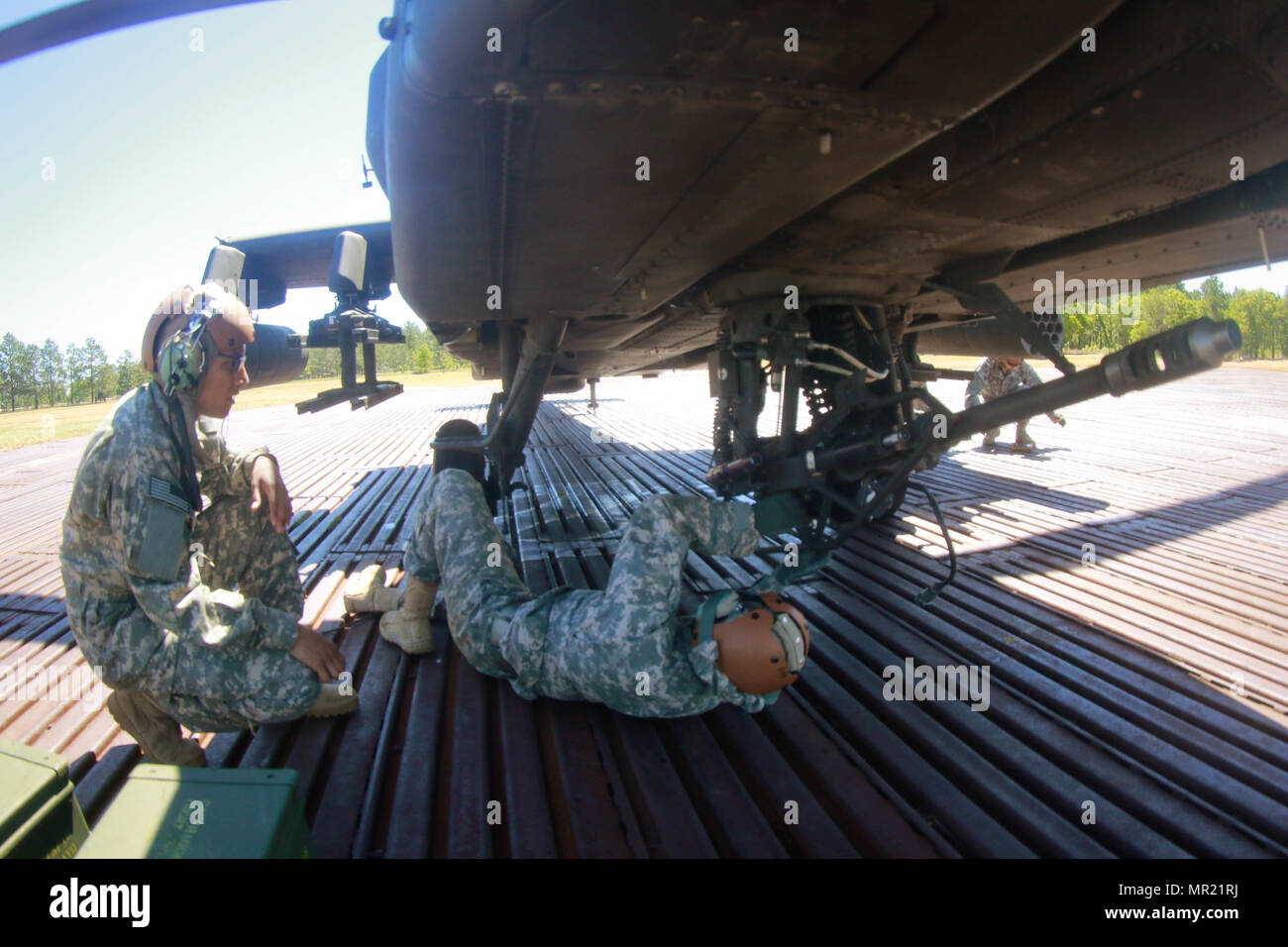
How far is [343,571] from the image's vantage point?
13.4 ft

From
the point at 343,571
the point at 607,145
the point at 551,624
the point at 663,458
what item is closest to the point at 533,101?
the point at 607,145

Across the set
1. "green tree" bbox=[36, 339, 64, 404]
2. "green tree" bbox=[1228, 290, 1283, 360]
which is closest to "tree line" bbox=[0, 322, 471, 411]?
"green tree" bbox=[36, 339, 64, 404]

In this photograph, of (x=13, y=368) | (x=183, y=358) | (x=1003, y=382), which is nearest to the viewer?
(x=183, y=358)

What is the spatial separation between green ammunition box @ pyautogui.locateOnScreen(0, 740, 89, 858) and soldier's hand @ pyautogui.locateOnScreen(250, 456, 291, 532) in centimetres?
116

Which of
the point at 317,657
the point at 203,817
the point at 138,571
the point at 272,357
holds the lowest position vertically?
the point at 203,817

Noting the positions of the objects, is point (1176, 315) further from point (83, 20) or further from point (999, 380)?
point (83, 20)

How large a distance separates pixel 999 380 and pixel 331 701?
727 centimetres

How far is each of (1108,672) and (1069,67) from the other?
2151 millimetres

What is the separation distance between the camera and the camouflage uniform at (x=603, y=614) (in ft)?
7.35

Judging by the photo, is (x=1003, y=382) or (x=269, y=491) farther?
(x=1003, y=382)

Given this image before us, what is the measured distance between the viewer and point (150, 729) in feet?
7.21

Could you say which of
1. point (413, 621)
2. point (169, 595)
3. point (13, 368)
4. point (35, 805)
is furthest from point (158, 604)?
point (13, 368)
